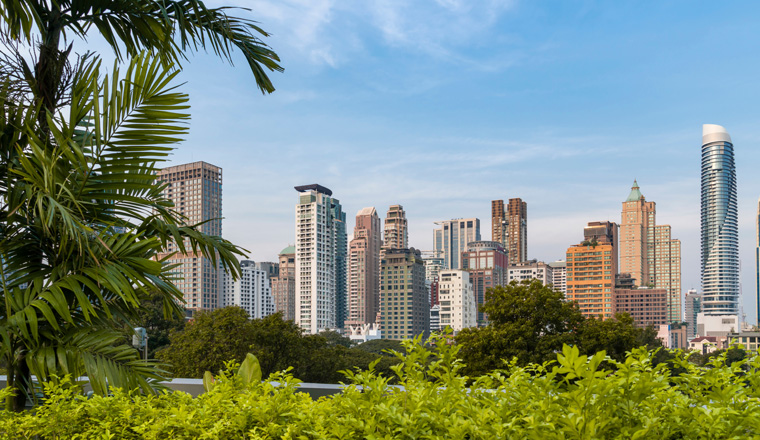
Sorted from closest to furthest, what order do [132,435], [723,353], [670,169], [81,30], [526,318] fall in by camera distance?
[723,353], [132,435], [81,30], [526,318], [670,169]

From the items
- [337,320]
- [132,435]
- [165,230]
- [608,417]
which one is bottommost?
[337,320]

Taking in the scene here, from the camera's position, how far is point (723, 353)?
1489mm

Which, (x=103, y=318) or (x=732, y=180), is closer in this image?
(x=103, y=318)

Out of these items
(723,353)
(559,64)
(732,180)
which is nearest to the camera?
(723,353)

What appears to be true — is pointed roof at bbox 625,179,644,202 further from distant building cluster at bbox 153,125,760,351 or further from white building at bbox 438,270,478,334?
white building at bbox 438,270,478,334

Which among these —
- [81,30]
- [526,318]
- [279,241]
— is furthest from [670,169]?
[81,30]

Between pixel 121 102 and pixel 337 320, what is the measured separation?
119 m

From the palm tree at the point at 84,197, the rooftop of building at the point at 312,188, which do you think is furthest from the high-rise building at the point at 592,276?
the palm tree at the point at 84,197

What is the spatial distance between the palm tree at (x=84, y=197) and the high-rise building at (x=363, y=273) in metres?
118

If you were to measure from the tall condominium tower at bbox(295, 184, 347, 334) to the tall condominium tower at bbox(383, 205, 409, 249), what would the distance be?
35707 mm

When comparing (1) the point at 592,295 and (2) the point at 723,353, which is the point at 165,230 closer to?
(2) the point at 723,353

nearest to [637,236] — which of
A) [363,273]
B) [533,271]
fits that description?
[533,271]

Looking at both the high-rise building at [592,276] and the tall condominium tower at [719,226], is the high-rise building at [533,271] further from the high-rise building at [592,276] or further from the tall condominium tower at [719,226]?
the tall condominium tower at [719,226]

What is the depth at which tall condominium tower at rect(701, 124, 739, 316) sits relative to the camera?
417 ft
